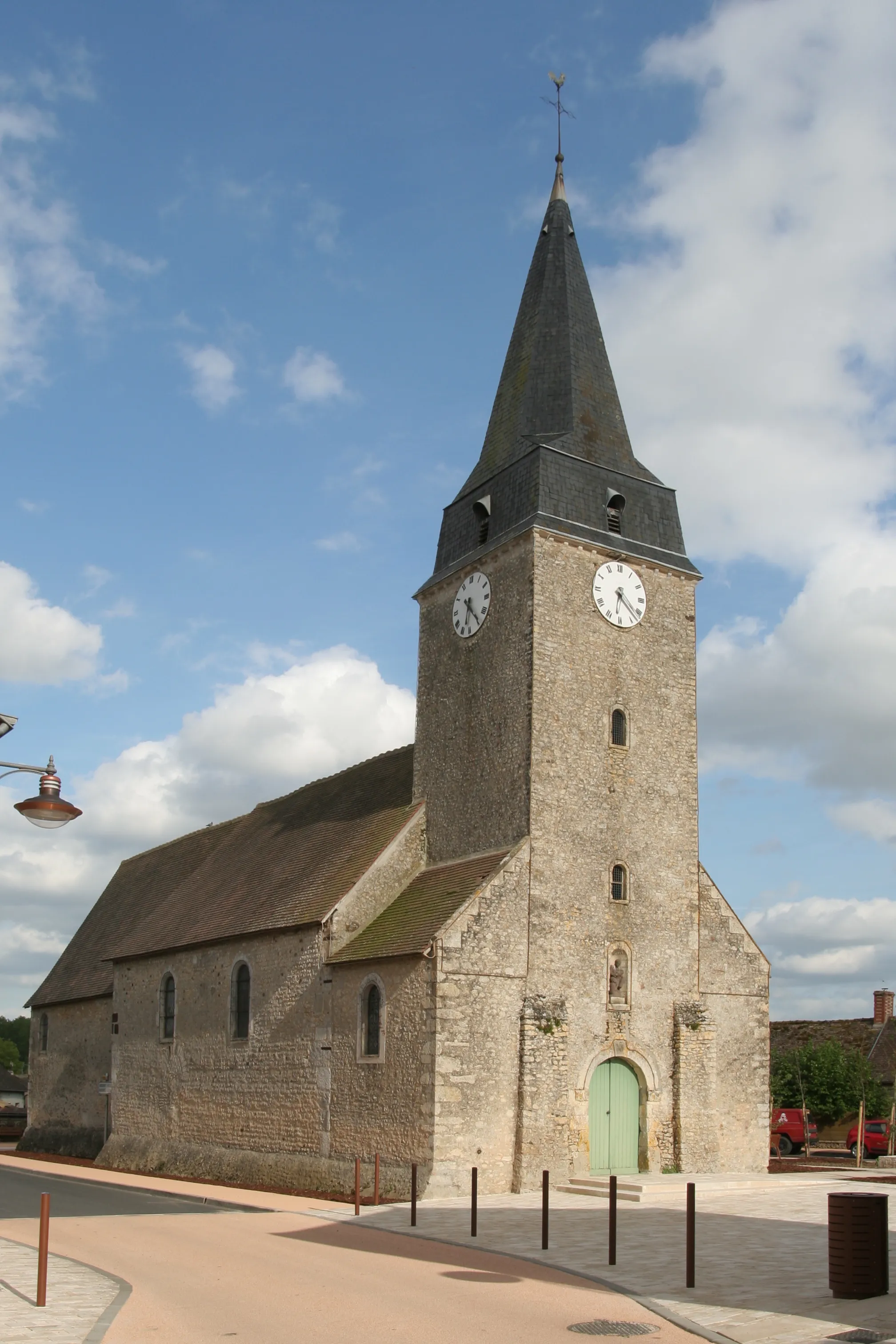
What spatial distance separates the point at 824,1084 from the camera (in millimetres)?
36969

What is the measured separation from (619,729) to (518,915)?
4275 millimetres

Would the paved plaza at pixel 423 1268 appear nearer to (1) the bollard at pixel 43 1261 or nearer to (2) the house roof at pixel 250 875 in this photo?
(1) the bollard at pixel 43 1261

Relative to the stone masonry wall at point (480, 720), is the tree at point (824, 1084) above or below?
below

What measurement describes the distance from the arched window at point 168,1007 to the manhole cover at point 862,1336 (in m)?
20.9

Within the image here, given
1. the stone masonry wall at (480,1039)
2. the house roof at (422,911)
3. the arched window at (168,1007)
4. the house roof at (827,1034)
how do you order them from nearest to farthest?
the stone masonry wall at (480,1039) → the house roof at (422,911) → the arched window at (168,1007) → the house roof at (827,1034)

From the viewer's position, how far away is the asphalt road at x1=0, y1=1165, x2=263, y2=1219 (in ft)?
55.5

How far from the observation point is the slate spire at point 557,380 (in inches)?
973

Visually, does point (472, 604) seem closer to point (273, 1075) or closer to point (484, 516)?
point (484, 516)

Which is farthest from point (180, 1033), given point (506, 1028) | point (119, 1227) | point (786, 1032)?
point (786, 1032)

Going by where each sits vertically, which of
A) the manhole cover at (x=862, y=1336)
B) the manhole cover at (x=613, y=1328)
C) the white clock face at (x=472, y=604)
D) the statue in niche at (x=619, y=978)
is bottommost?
the manhole cover at (x=613, y=1328)

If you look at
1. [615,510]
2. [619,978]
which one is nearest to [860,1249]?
[619,978]

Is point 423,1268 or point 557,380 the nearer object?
point 423,1268

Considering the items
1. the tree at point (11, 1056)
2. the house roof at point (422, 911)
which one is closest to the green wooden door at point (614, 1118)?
the house roof at point (422, 911)

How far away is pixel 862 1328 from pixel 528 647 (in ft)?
47.4
